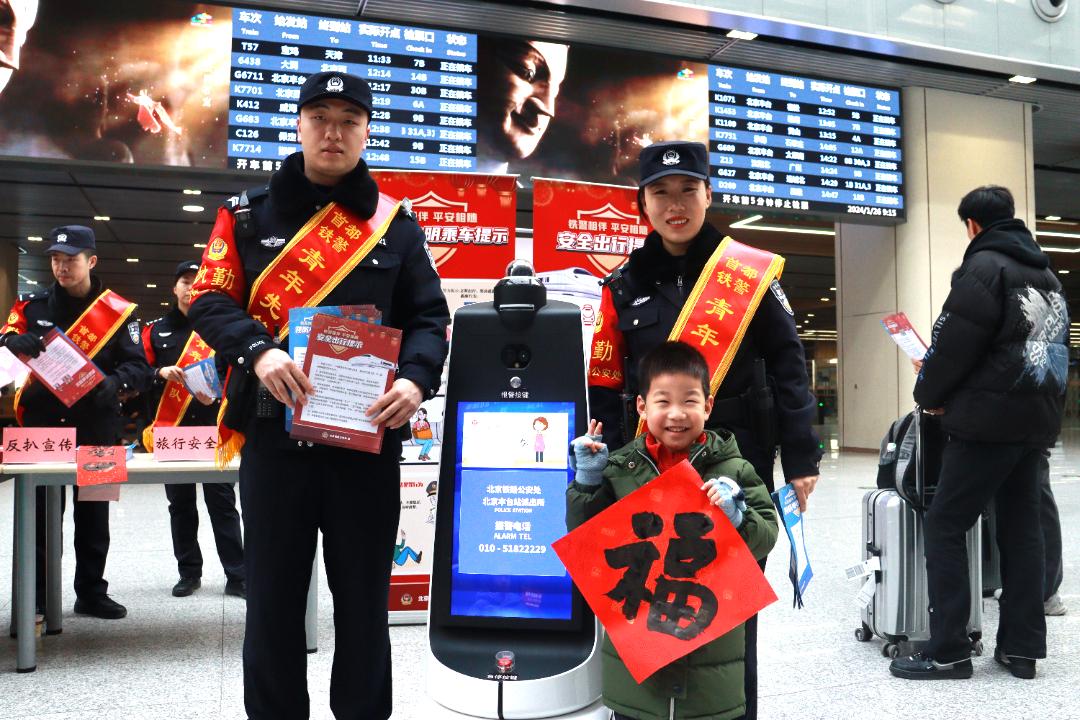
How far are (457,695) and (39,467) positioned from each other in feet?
6.21

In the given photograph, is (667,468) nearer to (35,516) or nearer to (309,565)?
(309,565)

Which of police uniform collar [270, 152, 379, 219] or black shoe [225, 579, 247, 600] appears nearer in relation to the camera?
police uniform collar [270, 152, 379, 219]

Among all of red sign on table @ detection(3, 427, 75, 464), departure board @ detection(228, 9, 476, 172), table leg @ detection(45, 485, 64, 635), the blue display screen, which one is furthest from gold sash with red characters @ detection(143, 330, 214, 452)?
the blue display screen

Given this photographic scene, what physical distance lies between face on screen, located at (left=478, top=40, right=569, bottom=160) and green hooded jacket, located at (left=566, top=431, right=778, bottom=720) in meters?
5.21

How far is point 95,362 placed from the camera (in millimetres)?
3668

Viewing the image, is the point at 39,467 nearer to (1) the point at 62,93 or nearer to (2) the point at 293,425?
(2) the point at 293,425

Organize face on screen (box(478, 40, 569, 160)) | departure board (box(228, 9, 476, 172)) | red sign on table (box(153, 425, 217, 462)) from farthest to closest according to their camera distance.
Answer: face on screen (box(478, 40, 569, 160)) → departure board (box(228, 9, 476, 172)) → red sign on table (box(153, 425, 217, 462))

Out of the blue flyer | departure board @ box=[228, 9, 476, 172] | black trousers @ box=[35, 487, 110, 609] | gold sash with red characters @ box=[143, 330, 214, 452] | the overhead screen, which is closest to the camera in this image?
the blue flyer

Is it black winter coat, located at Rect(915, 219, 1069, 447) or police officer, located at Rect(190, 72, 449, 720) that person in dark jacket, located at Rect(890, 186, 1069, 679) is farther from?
police officer, located at Rect(190, 72, 449, 720)

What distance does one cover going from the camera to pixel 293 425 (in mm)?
1727

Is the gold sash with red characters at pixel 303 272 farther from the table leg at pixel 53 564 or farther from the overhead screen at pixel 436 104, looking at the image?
the overhead screen at pixel 436 104

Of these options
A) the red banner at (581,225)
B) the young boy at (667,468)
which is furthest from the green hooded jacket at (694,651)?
the red banner at (581,225)

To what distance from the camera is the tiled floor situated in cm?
255

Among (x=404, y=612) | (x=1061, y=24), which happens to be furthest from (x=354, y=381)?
(x=1061, y=24)
